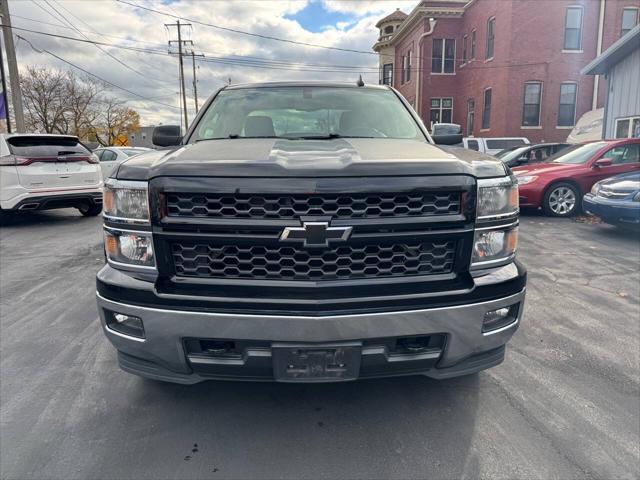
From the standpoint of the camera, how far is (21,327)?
3729 millimetres

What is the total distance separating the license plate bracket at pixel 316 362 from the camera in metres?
1.96

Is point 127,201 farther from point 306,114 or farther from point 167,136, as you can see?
point 306,114

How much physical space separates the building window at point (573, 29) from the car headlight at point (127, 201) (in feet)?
83.2

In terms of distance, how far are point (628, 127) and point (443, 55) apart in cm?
1661

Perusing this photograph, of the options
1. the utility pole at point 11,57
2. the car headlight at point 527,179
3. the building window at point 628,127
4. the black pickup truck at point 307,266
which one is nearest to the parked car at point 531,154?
the car headlight at point 527,179

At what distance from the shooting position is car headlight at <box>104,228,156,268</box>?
81.7 inches

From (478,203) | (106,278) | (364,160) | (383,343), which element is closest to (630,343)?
(478,203)

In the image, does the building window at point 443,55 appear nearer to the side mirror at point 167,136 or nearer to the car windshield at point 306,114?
the car windshield at point 306,114

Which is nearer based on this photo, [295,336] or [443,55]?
[295,336]

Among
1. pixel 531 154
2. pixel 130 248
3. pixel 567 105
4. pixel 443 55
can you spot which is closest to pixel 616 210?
pixel 531 154

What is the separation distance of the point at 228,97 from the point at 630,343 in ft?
12.1

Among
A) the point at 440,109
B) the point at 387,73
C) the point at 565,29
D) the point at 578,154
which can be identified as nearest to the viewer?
the point at 578,154

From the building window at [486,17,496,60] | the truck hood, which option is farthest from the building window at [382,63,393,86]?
the truck hood

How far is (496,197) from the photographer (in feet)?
7.04
